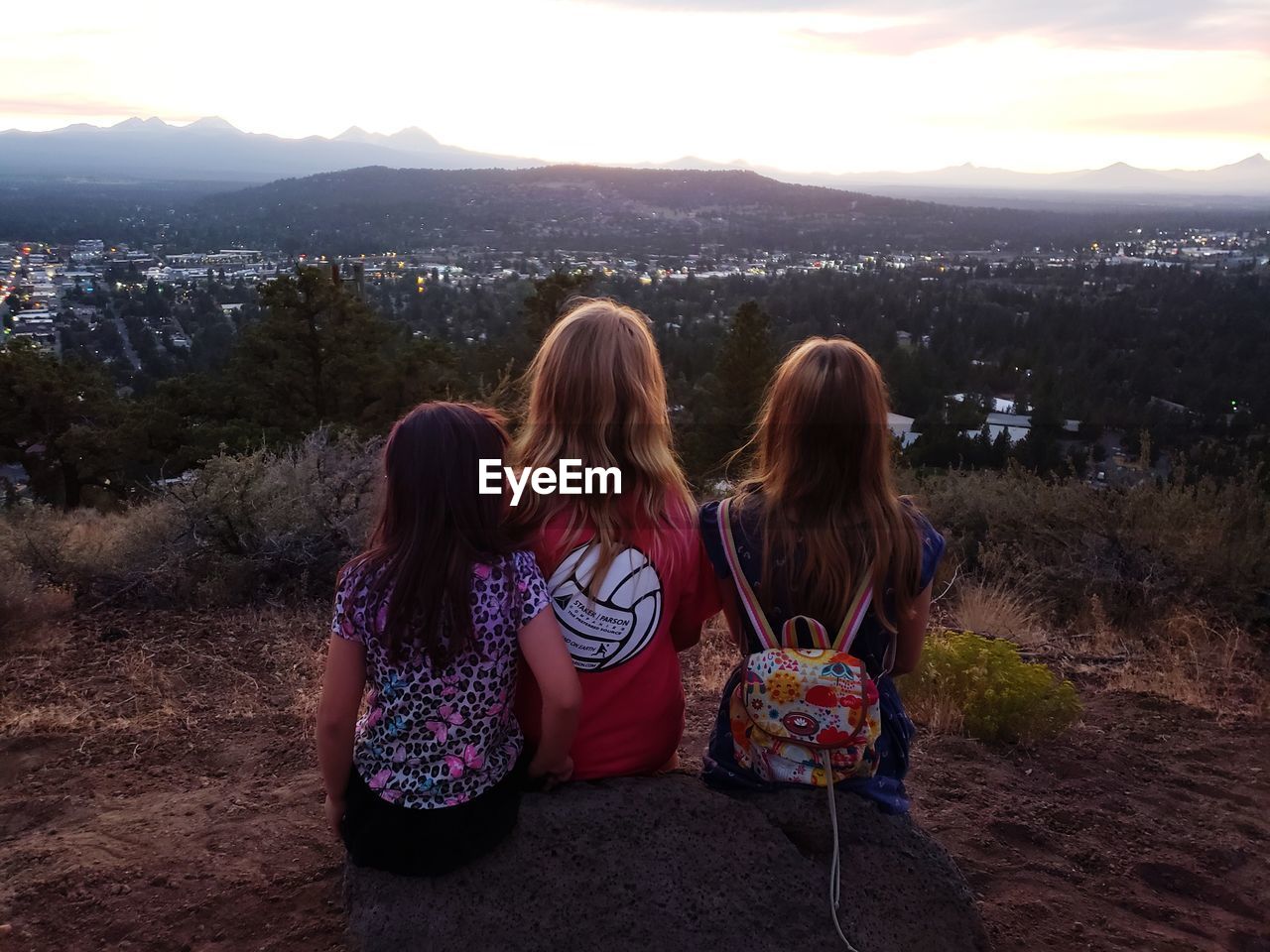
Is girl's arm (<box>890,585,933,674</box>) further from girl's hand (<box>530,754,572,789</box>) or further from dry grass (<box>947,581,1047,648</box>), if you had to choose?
dry grass (<box>947,581,1047,648</box>)

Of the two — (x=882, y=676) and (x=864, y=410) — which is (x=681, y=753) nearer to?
(x=882, y=676)

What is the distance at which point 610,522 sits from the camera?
80.2 inches

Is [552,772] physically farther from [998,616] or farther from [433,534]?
[998,616]

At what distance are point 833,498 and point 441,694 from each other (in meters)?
1.01

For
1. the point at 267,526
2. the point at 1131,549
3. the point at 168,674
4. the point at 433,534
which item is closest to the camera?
the point at 433,534

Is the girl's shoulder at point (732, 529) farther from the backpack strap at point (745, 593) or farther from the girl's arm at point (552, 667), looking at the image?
the girl's arm at point (552, 667)

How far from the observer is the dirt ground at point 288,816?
96.8 inches

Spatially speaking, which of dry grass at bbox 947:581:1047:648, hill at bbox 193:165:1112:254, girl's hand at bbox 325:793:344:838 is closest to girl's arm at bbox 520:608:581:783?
girl's hand at bbox 325:793:344:838

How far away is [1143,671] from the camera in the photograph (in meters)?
4.74

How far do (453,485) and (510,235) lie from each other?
297 feet

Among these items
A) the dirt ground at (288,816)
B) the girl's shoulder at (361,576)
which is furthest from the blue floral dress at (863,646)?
the girl's shoulder at (361,576)

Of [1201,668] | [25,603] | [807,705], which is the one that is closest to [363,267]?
[25,603]

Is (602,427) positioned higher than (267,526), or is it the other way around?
(602,427)

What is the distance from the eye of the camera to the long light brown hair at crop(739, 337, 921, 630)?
6.66 ft
